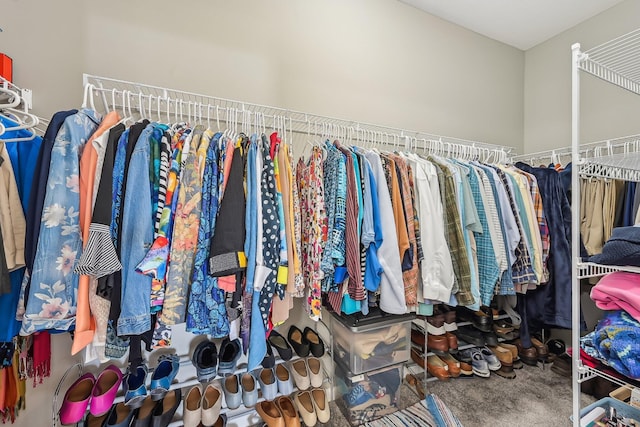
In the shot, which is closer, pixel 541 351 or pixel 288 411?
pixel 288 411

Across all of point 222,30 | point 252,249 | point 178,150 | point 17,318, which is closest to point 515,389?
point 252,249

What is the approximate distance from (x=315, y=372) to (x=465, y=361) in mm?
1141

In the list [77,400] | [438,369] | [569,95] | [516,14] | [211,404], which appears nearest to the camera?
[77,400]

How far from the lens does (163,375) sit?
3.72 ft

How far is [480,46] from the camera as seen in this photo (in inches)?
85.9

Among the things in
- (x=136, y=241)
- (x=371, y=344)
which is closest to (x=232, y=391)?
(x=371, y=344)

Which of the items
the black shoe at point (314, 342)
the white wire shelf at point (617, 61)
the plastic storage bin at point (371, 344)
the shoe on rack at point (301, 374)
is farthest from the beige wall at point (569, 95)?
the shoe on rack at point (301, 374)

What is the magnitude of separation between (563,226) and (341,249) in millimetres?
1407

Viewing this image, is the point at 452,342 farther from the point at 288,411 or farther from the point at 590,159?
the point at 590,159

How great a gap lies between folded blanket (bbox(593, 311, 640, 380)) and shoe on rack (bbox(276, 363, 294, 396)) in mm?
1145

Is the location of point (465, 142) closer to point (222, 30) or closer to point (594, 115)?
point (594, 115)

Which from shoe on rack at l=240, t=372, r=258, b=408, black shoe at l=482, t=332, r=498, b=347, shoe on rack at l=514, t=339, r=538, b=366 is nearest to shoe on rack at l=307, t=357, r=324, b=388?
shoe on rack at l=240, t=372, r=258, b=408

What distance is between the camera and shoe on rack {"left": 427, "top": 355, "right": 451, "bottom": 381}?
1.67m

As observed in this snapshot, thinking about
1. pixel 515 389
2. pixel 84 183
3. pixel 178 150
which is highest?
pixel 178 150
